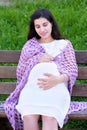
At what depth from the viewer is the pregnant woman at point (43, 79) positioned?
4613 mm

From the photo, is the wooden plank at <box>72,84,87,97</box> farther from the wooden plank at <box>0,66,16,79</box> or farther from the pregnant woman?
the wooden plank at <box>0,66,16,79</box>

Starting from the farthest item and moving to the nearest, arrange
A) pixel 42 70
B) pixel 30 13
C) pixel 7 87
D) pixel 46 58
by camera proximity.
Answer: pixel 30 13, pixel 7 87, pixel 46 58, pixel 42 70

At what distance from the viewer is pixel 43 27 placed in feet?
16.5

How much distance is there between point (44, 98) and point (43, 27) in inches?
30.3

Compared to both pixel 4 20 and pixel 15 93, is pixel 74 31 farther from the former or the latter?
pixel 15 93

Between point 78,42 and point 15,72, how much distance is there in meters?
1.34

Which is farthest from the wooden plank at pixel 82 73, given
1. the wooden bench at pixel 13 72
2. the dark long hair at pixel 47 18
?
the dark long hair at pixel 47 18

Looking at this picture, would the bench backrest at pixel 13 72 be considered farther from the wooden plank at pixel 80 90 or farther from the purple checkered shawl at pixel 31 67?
the purple checkered shawl at pixel 31 67

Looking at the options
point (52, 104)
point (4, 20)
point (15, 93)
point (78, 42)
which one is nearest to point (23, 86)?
point (15, 93)

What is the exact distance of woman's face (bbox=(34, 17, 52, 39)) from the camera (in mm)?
5043

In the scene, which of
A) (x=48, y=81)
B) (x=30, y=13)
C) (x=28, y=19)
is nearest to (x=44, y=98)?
(x=48, y=81)

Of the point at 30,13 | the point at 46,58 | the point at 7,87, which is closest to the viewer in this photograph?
the point at 46,58

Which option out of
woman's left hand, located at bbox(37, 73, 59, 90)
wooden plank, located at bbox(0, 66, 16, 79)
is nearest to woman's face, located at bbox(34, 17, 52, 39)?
woman's left hand, located at bbox(37, 73, 59, 90)

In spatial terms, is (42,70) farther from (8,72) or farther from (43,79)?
(8,72)
